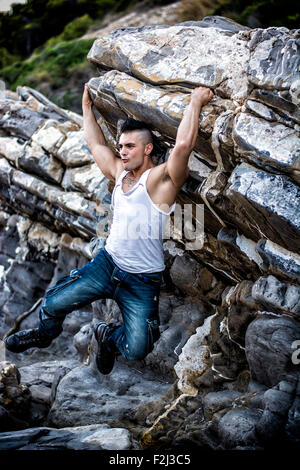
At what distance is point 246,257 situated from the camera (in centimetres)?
539

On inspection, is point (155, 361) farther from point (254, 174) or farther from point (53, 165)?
point (53, 165)

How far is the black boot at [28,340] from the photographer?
5.86m

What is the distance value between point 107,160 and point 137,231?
112cm

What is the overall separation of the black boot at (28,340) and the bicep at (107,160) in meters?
2.16

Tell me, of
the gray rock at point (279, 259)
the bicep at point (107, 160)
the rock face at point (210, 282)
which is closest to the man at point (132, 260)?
the bicep at point (107, 160)

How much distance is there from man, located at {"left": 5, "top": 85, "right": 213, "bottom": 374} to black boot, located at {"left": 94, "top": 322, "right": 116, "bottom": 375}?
1cm

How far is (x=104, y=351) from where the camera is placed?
5.70 meters

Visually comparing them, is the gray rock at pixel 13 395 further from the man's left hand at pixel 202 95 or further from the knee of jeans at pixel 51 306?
the man's left hand at pixel 202 95

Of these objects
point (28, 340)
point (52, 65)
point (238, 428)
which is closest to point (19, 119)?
point (28, 340)

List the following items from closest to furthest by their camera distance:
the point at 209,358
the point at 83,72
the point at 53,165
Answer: the point at 209,358
the point at 53,165
the point at 83,72

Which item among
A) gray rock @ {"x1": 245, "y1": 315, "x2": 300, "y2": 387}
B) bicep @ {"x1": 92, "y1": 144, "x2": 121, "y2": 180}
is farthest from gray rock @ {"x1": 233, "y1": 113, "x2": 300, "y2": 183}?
bicep @ {"x1": 92, "y1": 144, "x2": 121, "y2": 180}

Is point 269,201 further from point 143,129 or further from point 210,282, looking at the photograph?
point 210,282
